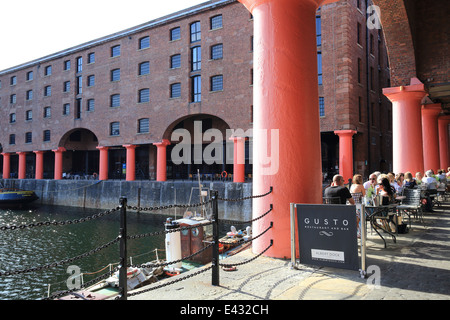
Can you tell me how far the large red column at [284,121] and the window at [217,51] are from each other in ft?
67.6

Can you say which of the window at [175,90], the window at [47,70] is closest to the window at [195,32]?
the window at [175,90]

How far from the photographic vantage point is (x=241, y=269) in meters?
4.90

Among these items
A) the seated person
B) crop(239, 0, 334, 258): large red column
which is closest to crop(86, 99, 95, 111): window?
crop(239, 0, 334, 258): large red column

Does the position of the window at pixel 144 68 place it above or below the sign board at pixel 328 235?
above

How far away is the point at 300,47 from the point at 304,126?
1.32m

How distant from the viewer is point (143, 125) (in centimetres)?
2917

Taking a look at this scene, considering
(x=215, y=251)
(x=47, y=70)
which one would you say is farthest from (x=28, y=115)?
(x=215, y=251)

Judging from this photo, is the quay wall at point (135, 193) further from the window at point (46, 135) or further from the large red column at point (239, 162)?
the window at point (46, 135)

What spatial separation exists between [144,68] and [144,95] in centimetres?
233

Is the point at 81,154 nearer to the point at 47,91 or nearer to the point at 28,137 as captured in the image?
the point at 28,137

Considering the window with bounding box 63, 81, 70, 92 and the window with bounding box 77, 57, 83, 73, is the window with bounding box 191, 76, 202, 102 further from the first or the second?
the window with bounding box 63, 81, 70, 92

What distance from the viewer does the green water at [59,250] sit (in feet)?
37.0

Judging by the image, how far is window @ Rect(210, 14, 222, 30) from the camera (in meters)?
25.6
